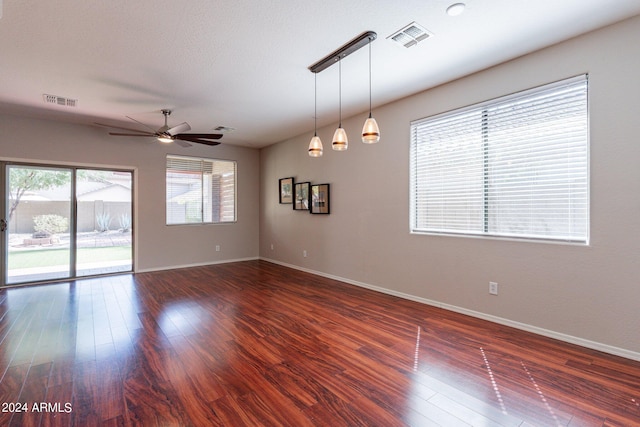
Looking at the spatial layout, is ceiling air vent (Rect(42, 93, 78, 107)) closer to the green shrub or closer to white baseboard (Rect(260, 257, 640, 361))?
the green shrub

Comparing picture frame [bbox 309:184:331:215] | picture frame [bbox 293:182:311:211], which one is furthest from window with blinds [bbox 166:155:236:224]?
picture frame [bbox 309:184:331:215]

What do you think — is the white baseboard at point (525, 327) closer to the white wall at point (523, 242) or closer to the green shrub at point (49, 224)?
the white wall at point (523, 242)

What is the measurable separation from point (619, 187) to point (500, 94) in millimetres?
1410

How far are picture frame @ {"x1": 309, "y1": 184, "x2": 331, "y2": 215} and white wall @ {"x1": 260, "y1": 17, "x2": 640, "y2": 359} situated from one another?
0.14 metres

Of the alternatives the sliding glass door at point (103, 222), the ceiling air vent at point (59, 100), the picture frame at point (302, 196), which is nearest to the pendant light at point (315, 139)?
the picture frame at point (302, 196)

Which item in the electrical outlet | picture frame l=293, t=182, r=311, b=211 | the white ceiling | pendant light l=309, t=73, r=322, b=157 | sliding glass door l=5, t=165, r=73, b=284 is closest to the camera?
the white ceiling

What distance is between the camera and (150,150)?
601 cm

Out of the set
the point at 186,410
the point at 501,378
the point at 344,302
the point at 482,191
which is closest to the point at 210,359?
the point at 186,410

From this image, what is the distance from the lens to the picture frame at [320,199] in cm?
544

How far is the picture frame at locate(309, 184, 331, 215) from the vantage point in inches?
214

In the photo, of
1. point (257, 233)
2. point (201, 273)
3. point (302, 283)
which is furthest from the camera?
point (257, 233)

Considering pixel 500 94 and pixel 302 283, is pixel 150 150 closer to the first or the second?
pixel 302 283

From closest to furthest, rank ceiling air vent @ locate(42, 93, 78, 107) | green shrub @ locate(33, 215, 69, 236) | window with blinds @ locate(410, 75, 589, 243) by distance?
window with blinds @ locate(410, 75, 589, 243) < ceiling air vent @ locate(42, 93, 78, 107) < green shrub @ locate(33, 215, 69, 236)

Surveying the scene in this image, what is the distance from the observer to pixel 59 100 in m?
4.09
